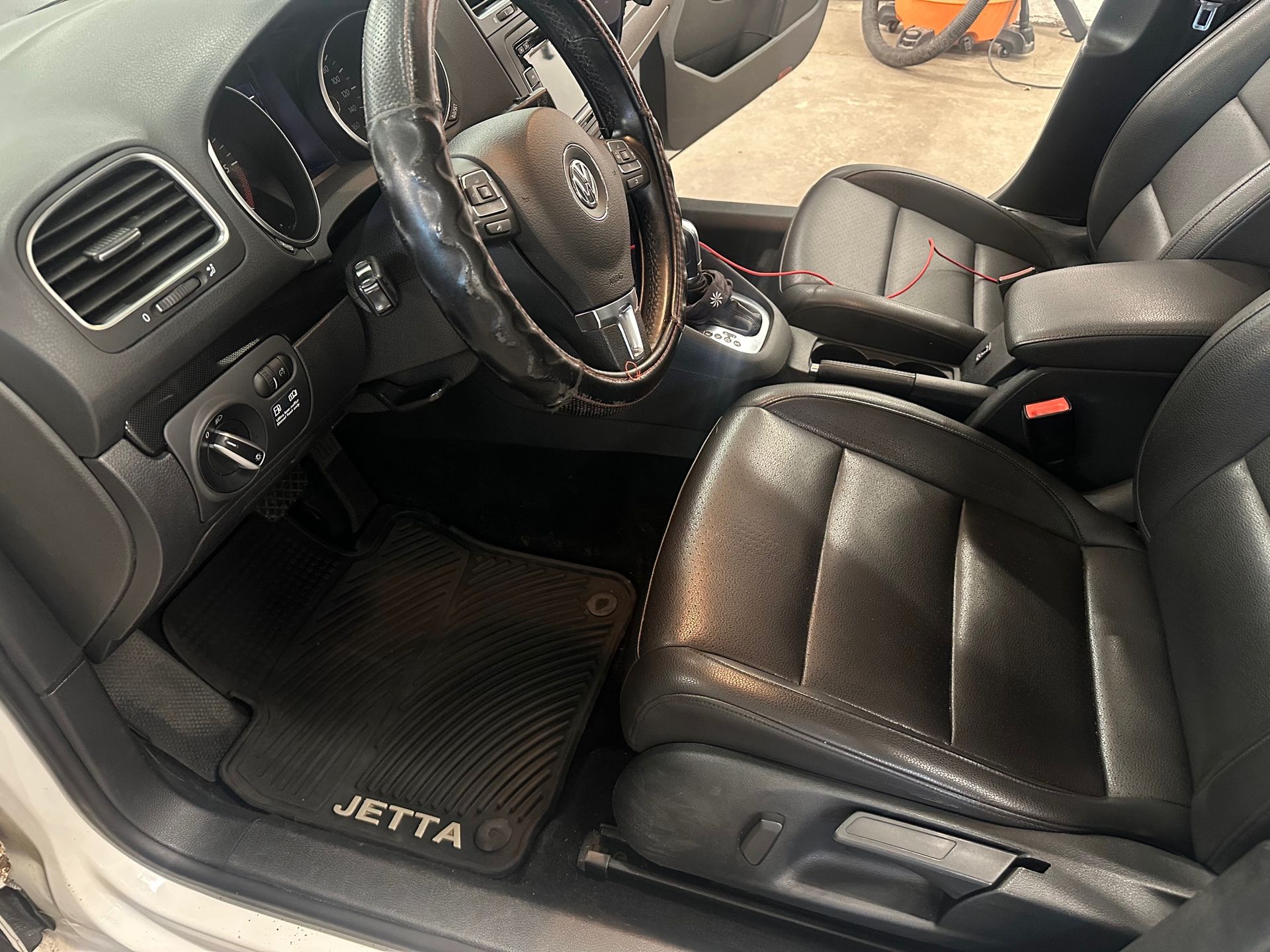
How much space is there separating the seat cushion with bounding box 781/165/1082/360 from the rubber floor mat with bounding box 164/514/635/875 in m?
0.57

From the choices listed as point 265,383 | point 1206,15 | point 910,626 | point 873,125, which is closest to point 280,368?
point 265,383

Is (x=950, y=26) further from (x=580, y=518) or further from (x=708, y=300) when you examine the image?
(x=580, y=518)

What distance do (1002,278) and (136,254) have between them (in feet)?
4.48

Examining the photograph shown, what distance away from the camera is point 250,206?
0.81 meters

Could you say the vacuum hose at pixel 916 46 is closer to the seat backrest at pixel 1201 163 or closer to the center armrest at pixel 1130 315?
the seat backrest at pixel 1201 163

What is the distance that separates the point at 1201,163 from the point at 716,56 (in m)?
1.04

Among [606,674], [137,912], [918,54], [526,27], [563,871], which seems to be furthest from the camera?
[918,54]

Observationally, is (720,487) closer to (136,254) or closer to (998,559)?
(998,559)

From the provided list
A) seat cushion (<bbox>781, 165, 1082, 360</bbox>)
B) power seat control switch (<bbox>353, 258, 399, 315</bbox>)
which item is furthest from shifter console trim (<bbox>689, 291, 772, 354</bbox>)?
power seat control switch (<bbox>353, 258, 399, 315</bbox>)

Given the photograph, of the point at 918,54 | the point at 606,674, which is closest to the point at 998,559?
the point at 606,674

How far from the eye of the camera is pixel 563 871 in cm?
103

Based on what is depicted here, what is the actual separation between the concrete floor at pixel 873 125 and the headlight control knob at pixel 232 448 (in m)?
1.81

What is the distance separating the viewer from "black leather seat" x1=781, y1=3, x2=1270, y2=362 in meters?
1.20

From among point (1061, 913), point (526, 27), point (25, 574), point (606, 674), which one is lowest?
point (606, 674)
